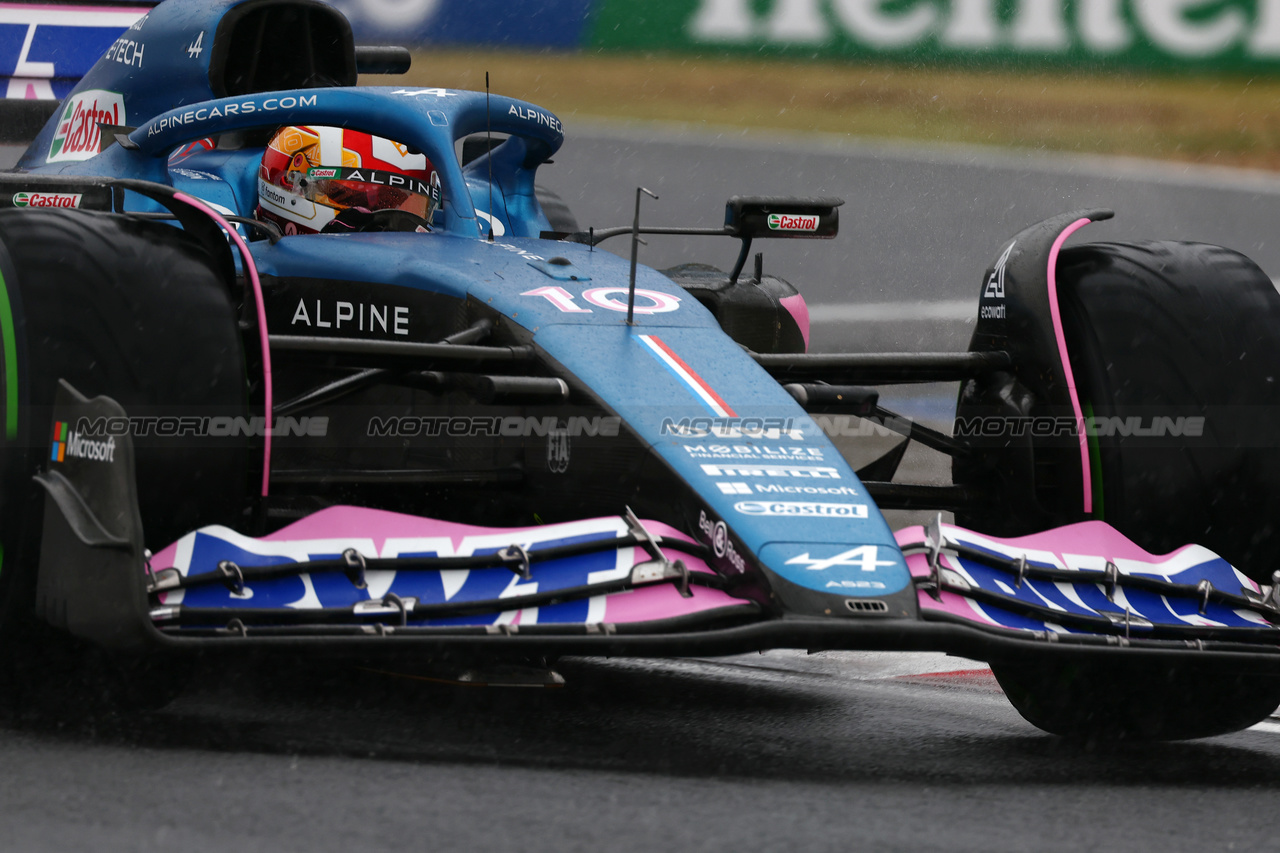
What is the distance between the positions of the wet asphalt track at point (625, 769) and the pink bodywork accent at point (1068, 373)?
0.66 metres

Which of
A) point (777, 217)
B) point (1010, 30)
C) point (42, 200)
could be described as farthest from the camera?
point (1010, 30)

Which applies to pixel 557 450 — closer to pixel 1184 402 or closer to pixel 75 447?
pixel 75 447

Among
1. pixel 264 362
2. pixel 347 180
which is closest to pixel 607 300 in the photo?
pixel 264 362

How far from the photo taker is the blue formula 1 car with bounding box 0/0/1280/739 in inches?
137

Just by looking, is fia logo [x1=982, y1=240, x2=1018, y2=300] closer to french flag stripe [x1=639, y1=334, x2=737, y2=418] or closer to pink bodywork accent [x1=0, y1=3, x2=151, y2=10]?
french flag stripe [x1=639, y1=334, x2=737, y2=418]

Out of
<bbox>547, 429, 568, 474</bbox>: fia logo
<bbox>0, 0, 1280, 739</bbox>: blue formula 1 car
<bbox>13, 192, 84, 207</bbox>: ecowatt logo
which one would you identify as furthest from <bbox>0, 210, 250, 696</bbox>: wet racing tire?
<bbox>13, 192, 84, 207</bbox>: ecowatt logo

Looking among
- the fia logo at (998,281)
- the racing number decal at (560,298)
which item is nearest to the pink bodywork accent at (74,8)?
the racing number decal at (560,298)

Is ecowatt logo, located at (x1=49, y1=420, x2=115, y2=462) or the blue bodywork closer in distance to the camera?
ecowatt logo, located at (x1=49, y1=420, x2=115, y2=462)

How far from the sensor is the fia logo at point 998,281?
15.1ft

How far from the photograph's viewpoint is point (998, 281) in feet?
15.2

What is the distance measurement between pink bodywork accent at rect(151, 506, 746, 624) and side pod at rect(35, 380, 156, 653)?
146mm

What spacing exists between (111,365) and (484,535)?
0.93 meters

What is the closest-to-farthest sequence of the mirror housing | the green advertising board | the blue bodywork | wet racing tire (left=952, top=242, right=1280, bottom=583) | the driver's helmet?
the blue bodywork, wet racing tire (left=952, top=242, right=1280, bottom=583), the mirror housing, the driver's helmet, the green advertising board

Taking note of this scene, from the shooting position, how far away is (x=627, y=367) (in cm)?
408
